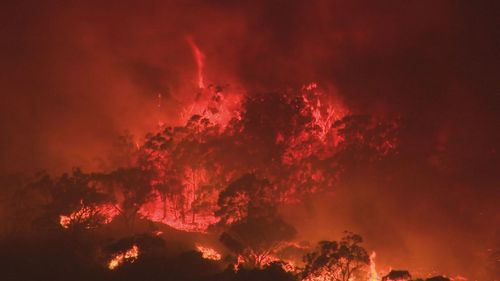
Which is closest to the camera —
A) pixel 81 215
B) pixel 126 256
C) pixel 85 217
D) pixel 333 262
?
pixel 333 262

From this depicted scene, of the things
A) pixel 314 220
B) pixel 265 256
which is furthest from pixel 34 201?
pixel 314 220

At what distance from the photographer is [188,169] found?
48.6m

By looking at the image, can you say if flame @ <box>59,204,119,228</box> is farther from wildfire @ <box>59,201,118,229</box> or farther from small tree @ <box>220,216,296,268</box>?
small tree @ <box>220,216,296,268</box>

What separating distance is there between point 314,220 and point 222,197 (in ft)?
43.3

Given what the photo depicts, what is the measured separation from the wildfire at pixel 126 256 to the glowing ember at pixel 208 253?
4362 millimetres

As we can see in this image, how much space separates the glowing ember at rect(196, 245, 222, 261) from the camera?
110ft

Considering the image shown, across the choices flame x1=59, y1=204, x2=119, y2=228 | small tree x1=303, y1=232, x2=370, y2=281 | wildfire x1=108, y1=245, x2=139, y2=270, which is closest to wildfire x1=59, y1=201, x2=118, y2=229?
flame x1=59, y1=204, x2=119, y2=228

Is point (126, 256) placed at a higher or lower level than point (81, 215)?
lower

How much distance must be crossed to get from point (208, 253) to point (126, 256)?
5.72 m

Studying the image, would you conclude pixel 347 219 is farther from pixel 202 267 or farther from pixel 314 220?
pixel 202 267

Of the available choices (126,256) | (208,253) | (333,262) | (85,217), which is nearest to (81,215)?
(85,217)

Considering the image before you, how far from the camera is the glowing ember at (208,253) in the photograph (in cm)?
3344

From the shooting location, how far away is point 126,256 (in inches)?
1208

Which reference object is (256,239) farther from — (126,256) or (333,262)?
(126,256)
